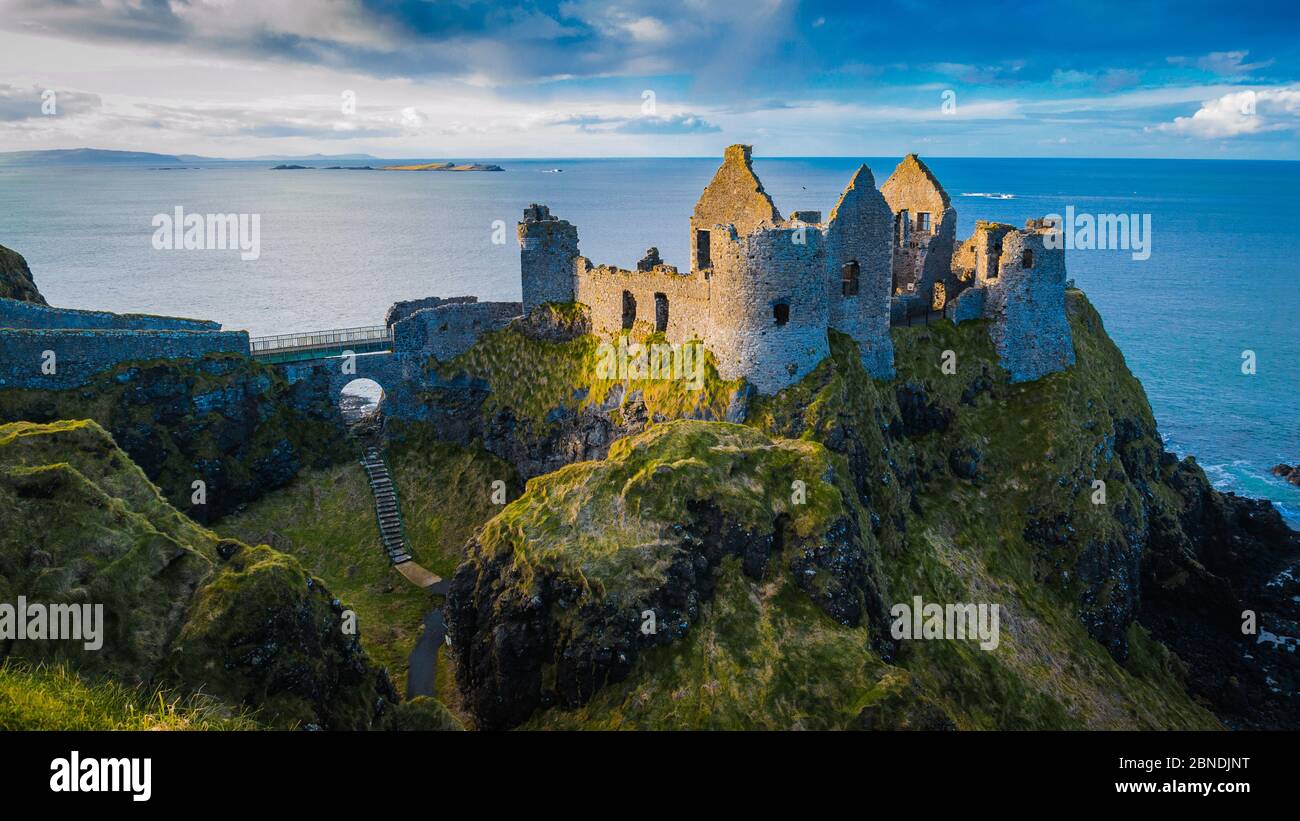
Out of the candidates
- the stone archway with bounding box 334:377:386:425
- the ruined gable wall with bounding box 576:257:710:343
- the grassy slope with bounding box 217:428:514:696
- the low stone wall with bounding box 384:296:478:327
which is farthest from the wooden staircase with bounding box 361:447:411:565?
the ruined gable wall with bounding box 576:257:710:343

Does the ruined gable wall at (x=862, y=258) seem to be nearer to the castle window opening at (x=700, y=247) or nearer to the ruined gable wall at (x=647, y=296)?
the ruined gable wall at (x=647, y=296)

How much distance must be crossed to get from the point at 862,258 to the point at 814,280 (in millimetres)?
4657

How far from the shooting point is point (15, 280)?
4516 centimetres

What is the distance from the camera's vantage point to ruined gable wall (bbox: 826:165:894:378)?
36.7 meters

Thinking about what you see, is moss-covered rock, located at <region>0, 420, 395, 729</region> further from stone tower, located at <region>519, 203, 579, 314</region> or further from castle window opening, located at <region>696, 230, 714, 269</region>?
castle window opening, located at <region>696, 230, 714, 269</region>

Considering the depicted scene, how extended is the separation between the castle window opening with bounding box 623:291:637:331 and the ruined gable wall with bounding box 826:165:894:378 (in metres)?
9.26

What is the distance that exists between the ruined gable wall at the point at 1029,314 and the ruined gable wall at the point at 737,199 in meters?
11.2

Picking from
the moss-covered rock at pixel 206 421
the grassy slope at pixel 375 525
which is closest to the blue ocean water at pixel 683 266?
the grassy slope at pixel 375 525

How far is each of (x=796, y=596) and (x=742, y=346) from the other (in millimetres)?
11085

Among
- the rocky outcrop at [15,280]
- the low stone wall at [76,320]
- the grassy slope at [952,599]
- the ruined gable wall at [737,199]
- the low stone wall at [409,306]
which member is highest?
the ruined gable wall at [737,199]

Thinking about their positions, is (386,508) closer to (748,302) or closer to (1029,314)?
(748,302)

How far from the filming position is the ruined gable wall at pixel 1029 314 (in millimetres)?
40375

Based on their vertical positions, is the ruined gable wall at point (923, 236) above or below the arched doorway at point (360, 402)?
above
